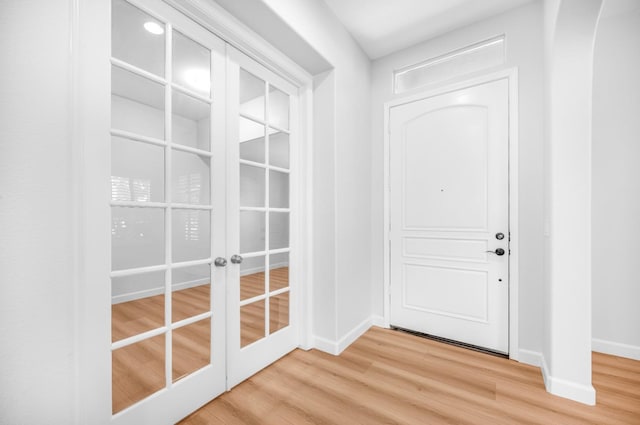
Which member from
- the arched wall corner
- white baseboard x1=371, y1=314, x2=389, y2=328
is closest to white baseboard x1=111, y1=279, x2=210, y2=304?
white baseboard x1=371, y1=314, x2=389, y2=328

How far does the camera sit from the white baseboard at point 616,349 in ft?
7.50

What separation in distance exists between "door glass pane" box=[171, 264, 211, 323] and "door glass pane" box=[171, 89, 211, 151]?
0.74m

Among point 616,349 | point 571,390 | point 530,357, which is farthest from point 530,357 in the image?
point 616,349

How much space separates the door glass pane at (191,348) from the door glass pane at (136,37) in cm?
144

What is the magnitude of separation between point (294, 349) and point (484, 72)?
291 cm

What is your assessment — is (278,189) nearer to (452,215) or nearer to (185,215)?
(185,215)

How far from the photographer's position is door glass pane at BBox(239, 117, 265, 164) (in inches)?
75.9

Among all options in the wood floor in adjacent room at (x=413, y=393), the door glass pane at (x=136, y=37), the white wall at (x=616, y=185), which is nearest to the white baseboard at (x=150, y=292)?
the wood floor in adjacent room at (x=413, y=393)

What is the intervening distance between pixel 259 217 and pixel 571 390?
2334 mm

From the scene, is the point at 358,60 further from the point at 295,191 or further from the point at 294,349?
the point at 294,349

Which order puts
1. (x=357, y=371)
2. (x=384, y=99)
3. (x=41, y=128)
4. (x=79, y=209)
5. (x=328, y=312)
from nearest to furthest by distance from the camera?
(x=41, y=128) → (x=79, y=209) → (x=357, y=371) → (x=328, y=312) → (x=384, y=99)

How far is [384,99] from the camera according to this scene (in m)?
2.92

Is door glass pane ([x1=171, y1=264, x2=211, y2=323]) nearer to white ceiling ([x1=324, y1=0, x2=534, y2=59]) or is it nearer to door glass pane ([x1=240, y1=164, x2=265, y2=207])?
door glass pane ([x1=240, y1=164, x2=265, y2=207])

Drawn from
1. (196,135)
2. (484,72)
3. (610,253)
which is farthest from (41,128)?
(610,253)
